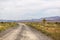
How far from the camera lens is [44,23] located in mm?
105500

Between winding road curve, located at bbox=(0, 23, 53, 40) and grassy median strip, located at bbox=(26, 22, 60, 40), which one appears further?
grassy median strip, located at bbox=(26, 22, 60, 40)

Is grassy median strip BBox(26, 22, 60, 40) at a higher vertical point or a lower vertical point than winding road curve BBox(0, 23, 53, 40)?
lower

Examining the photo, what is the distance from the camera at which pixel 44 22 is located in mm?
105812

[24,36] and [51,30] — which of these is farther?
[51,30]

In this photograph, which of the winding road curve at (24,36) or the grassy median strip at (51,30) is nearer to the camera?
the winding road curve at (24,36)

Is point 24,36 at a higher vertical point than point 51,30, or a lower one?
higher

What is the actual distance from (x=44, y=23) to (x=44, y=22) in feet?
2.25

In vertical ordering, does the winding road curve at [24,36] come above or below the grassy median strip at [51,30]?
above
